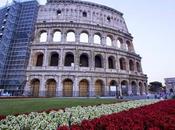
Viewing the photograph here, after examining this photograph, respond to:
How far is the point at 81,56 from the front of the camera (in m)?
37.5

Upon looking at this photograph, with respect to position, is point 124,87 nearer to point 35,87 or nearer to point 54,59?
point 54,59

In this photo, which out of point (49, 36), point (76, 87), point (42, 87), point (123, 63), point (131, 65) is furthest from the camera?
point (131, 65)

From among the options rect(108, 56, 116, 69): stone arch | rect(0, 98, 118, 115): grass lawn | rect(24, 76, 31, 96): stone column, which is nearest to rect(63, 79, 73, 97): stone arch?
rect(24, 76, 31, 96): stone column

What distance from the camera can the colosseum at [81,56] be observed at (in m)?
33.1

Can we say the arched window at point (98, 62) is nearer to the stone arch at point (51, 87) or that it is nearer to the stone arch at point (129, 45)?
the stone arch at point (129, 45)

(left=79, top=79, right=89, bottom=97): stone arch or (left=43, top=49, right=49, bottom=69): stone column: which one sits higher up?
(left=43, top=49, right=49, bottom=69): stone column

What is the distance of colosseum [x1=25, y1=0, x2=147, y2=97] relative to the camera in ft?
109

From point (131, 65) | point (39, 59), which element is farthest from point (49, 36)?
point (131, 65)

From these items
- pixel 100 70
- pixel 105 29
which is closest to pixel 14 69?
pixel 100 70

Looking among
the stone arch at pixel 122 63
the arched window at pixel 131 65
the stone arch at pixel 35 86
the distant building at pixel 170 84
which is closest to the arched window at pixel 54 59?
the stone arch at pixel 35 86

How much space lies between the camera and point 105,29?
3847cm

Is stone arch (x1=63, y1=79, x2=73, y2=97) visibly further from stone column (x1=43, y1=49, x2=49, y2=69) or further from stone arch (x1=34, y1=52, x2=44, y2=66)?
stone arch (x1=34, y1=52, x2=44, y2=66)

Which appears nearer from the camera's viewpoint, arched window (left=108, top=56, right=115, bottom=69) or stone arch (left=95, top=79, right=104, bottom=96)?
stone arch (left=95, top=79, right=104, bottom=96)

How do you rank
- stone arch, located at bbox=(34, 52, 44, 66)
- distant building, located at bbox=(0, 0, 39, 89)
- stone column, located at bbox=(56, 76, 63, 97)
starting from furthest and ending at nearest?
stone arch, located at bbox=(34, 52, 44, 66) < distant building, located at bbox=(0, 0, 39, 89) < stone column, located at bbox=(56, 76, 63, 97)
